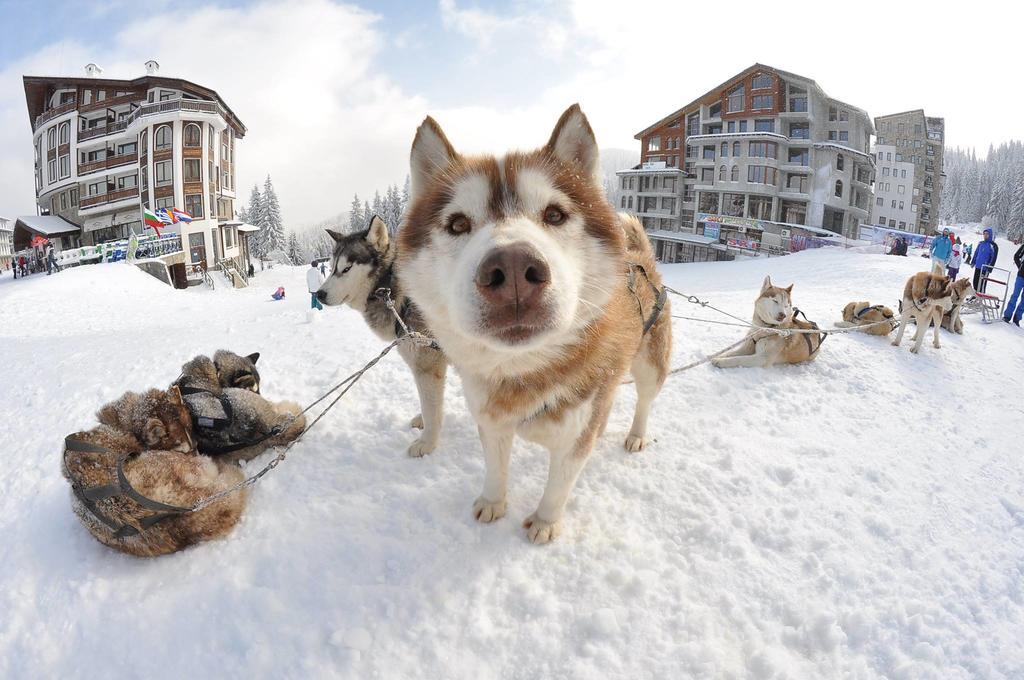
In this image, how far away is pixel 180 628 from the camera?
203 cm

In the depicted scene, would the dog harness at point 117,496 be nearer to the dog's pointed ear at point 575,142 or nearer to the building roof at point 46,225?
the dog's pointed ear at point 575,142

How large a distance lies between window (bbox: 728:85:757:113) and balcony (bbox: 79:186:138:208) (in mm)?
47583

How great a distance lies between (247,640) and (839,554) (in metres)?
3.11

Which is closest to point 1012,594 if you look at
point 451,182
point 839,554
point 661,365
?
point 839,554

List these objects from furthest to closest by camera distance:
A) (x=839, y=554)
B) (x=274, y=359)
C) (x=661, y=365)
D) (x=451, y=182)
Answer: (x=274, y=359)
(x=661, y=365)
(x=839, y=554)
(x=451, y=182)

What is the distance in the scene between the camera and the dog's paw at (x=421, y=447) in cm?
351

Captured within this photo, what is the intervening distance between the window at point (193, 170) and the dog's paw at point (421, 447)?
122 feet

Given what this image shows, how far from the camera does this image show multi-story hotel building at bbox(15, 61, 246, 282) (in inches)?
1208

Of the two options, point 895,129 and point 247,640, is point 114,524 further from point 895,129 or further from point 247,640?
point 895,129

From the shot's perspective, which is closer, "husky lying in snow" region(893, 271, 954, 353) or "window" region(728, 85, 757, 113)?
"husky lying in snow" region(893, 271, 954, 353)

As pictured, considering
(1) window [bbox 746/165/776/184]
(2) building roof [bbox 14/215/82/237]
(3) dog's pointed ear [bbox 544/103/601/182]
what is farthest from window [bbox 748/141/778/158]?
(2) building roof [bbox 14/215/82/237]

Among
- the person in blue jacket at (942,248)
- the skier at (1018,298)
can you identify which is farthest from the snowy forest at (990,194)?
the skier at (1018,298)

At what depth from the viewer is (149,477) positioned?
2.43m

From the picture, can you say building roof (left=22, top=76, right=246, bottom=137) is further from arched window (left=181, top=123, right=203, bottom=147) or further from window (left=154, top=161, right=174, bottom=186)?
window (left=154, top=161, right=174, bottom=186)
